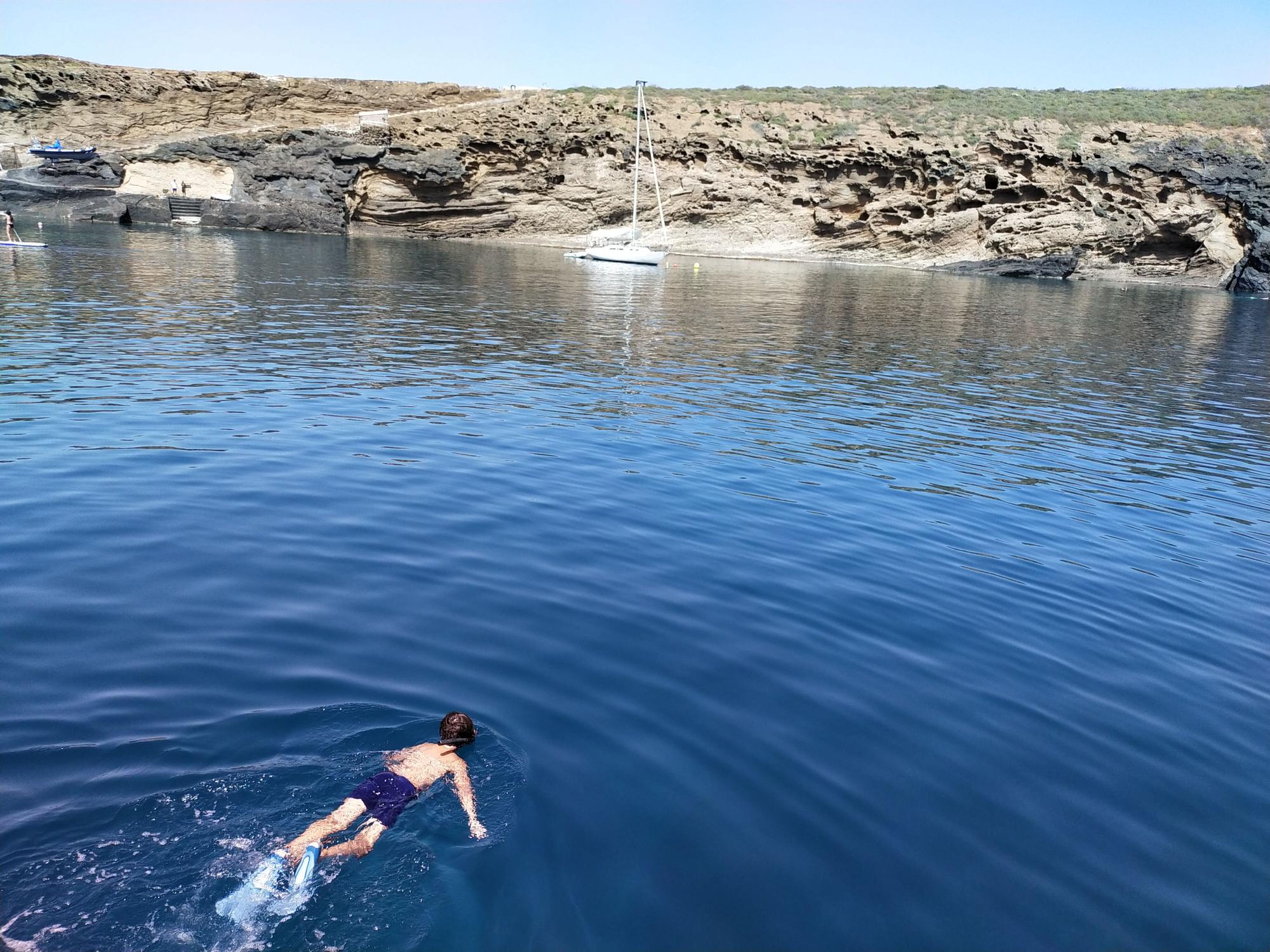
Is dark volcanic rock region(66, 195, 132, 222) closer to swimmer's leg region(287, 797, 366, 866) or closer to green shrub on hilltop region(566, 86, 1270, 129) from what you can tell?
green shrub on hilltop region(566, 86, 1270, 129)

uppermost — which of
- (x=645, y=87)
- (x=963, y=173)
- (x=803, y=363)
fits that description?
(x=645, y=87)

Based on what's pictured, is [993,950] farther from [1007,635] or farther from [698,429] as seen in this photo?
[698,429]

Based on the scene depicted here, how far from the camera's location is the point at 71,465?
1176 centimetres

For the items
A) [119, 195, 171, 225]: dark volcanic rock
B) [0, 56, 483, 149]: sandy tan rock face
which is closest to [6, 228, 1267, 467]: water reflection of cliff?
[119, 195, 171, 225]: dark volcanic rock

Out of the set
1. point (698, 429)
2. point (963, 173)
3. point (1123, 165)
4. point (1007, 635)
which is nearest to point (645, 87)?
point (963, 173)

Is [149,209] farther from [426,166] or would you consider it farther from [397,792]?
[397,792]

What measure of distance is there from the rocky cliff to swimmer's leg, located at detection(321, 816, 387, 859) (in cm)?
7133

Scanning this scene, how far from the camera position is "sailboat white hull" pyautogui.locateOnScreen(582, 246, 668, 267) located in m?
59.4

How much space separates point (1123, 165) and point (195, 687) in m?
75.9

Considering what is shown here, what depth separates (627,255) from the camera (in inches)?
2339

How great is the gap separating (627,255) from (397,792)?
184 ft

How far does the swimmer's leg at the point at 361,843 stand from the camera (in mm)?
5117

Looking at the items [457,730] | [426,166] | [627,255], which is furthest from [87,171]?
[457,730]

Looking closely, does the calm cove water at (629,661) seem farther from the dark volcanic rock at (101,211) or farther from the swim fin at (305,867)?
the dark volcanic rock at (101,211)
